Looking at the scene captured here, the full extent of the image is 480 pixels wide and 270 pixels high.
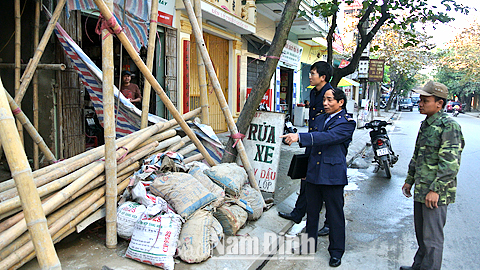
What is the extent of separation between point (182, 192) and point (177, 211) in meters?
0.20

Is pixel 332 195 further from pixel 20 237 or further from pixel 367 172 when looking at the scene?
pixel 367 172

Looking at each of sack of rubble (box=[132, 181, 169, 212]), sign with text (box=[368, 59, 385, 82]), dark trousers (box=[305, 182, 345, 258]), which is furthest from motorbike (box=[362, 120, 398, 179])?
sign with text (box=[368, 59, 385, 82])

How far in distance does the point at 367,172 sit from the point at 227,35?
229 inches

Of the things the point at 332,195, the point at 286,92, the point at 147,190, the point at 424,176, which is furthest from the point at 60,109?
the point at 286,92

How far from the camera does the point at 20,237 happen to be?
2.74 m

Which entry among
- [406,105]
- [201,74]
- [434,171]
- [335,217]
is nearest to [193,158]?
[201,74]

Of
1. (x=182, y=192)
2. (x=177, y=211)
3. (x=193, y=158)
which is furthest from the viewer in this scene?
(x=193, y=158)

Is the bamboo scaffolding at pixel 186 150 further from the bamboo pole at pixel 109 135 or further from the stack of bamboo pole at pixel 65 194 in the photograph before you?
the bamboo pole at pixel 109 135

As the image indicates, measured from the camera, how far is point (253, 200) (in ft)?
14.0

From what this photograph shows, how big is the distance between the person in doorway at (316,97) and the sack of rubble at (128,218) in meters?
1.99

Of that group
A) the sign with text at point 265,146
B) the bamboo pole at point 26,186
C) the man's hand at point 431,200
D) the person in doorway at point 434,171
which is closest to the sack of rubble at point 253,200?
the sign with text at point 265,146

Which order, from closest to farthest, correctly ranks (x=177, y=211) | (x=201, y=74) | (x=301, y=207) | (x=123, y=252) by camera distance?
(x=123, y=252) < (x=177, y=211) < (x=301, y=207) < (x=201, y=74)

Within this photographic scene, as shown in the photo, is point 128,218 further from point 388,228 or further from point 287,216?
point 388,228

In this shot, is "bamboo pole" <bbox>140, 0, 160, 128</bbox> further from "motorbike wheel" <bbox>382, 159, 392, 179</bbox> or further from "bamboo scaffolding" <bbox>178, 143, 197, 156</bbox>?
"motorbike wheel" <bbox>382, 159, 392, 179</bbox>
